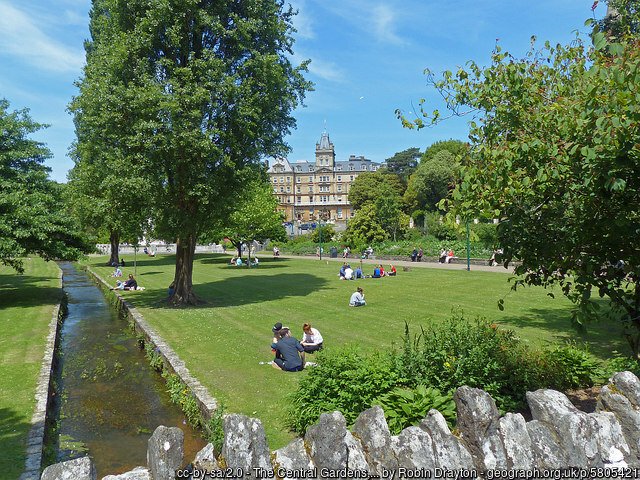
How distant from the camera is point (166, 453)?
3314 mm

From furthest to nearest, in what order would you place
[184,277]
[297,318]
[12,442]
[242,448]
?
[184,277]
[297,318]
[12,442]
[242,448]

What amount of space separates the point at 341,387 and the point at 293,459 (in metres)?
3.65

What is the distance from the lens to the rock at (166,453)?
130 inches

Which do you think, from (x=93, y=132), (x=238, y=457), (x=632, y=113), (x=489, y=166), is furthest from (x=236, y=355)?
(x=93, y=132)

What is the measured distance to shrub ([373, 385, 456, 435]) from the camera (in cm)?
628

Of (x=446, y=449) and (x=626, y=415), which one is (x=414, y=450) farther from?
(x=626, y=415)

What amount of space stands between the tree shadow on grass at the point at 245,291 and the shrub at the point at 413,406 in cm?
1499

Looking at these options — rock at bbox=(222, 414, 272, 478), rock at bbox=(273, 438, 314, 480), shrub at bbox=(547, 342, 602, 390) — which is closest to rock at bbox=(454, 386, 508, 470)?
rock at bbox=(273, 438, 314, 480)

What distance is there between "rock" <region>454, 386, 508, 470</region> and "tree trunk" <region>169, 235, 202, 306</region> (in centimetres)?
1843

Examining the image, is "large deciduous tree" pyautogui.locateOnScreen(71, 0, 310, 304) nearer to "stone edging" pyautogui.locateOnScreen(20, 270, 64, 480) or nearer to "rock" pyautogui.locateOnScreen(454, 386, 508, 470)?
"stone edging" pyautogui.locateOnScreen(20, 270, 64, 480)

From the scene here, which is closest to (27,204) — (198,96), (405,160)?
(198,96)

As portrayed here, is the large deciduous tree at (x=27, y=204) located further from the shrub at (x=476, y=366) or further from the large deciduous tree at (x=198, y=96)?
the shrub at (x=476, y=366)

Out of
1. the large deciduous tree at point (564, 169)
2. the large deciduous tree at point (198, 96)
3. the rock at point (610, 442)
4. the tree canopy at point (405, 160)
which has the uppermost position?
the tree canopy at point (405, 160)

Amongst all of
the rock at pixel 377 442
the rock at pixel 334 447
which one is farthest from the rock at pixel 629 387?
the rock at pixel 334 447
